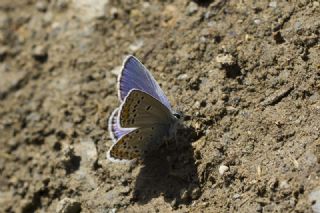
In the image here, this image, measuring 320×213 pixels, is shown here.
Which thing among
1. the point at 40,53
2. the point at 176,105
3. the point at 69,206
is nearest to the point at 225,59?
the point at 176,105

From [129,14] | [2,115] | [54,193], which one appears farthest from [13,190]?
[129,14]

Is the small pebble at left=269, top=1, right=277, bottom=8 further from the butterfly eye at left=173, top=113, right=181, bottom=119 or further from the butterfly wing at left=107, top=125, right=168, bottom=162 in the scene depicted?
the butterfly wing at left=107, top=125, right=168, bottom=162

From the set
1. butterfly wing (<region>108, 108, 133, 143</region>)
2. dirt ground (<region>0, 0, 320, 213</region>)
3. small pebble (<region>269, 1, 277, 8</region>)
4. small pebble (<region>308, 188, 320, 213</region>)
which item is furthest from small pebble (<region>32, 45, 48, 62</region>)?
small pebble (<region>308, 188, 320, 213</region>)

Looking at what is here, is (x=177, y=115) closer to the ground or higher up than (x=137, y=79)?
closer to the ground

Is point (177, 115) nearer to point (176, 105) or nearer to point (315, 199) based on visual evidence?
point (176, 105)

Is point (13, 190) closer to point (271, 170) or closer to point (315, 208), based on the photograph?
point (271, 170)

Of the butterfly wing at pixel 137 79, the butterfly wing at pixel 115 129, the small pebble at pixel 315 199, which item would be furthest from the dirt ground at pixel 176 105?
the butterfly wing at pixel 137 79

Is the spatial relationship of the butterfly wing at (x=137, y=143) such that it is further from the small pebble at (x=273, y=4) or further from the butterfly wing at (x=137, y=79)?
the small pebble at (x=273, y=4)
